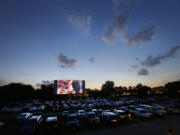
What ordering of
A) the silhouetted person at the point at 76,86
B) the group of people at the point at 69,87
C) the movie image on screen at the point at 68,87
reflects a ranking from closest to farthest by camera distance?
the movie image on screen at the point at 68,87
the group of people at the point at 69,87
the silhouetted person at the point at 76,86

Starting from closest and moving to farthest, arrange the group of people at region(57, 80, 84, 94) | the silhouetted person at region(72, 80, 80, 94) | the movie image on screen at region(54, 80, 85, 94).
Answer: the movie image on screen at region(54, 80, 85, 94)
the group of people at region(57, 80, 84, 94)
the silhouetted person at region(72, 80, 80, 94)

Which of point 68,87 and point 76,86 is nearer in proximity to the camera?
point 68,87

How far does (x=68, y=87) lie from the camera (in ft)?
72.0

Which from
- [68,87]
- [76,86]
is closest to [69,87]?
[68,87]

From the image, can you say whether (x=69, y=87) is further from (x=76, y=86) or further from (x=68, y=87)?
(x=76, y=86)

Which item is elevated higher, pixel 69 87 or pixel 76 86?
pixel 76 86

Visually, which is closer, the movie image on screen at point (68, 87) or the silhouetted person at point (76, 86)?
the movie image on screen at point (68, 87)

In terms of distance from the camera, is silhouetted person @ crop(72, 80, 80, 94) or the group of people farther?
silhouetted person @ crop(72, 80, 80, 94)

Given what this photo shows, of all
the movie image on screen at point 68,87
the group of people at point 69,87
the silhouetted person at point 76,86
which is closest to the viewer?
the movie image on screen at point 68,87

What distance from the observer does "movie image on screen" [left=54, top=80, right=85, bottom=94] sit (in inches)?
845

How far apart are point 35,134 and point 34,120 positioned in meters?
1.92

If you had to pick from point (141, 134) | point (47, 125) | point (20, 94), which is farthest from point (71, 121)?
point (20, 94)

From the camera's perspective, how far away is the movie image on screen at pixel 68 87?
2147 cm

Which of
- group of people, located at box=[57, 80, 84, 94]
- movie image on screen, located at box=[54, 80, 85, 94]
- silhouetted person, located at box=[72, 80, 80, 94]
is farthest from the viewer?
silhouetted person, located at box=[72, 80, 80, 94]
